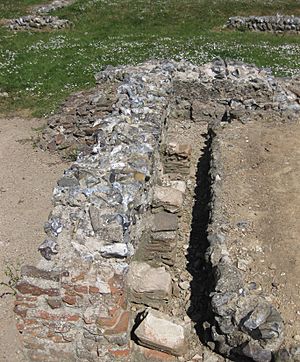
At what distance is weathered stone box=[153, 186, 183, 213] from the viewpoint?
32.7 feet

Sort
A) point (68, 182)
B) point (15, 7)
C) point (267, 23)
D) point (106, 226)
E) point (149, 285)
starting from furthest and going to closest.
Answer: point (15, 7), point (267, 23), point (68, 182), point (149, 285), point (106, 226)

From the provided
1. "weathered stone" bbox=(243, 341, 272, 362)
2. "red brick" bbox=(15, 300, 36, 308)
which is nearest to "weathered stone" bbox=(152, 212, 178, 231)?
"red brick" bbox=(15, 300, 36, 308)

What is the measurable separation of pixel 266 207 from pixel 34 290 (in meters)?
4.87

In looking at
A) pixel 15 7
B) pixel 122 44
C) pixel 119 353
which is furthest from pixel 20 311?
pixel 15 7

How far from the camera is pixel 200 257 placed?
9.13m

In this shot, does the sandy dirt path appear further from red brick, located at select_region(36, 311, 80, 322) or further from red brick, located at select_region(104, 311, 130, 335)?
red brick, located at select_region(104, 311, 130, 335)

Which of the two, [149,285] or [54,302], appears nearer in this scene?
[54,302]

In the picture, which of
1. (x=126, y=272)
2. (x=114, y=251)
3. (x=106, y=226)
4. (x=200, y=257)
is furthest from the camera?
(x=200, y=257)

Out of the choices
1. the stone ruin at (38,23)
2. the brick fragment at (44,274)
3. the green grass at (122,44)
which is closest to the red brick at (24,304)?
the brick fragment at (44,274)

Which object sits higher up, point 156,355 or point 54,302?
point 54,302

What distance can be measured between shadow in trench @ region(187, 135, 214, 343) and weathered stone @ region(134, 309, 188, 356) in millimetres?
430

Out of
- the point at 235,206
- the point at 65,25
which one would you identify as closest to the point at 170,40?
the point at 65,25

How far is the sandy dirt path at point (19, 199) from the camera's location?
26.7 ft

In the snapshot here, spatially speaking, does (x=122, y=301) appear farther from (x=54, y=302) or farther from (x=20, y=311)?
(x=20, y=311)
